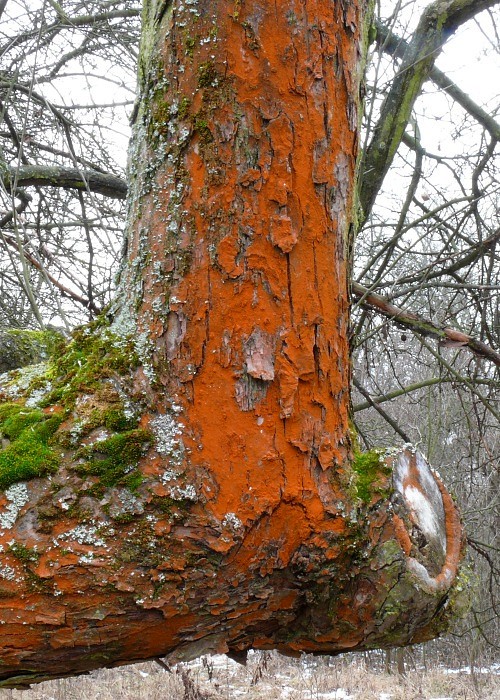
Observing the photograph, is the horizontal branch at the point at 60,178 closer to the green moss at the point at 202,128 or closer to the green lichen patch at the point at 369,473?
the green moss at the point at 202,128

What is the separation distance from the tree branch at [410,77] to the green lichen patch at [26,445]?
1570mm

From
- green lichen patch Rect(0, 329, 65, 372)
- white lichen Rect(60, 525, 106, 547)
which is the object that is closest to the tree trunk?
white lichen Rect(60, 525, 106, 547)

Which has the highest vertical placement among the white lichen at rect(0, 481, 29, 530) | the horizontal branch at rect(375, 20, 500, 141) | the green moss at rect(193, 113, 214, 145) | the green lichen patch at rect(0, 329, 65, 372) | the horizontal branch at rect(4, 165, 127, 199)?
the horizontal branch at rect(375, 20, 500, 141)

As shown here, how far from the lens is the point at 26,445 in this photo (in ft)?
3.06

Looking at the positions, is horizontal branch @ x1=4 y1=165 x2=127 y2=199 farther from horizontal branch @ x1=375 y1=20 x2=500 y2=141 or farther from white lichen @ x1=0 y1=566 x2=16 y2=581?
white lichen @ x1=0 y1=566 x2=16 y2=581

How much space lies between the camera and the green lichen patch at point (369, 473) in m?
1.02

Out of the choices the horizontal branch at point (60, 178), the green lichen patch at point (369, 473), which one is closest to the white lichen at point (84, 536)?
the green lichen patch at point (369, 473)

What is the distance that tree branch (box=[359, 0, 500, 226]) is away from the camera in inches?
89.2

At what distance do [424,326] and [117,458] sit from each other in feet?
5.24

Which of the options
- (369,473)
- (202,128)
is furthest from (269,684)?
(202,128)

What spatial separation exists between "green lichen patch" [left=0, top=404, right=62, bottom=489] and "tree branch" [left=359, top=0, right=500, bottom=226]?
1.57m

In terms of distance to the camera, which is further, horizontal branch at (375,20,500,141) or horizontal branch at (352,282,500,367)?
horizontal branch at (375,20,500,141)

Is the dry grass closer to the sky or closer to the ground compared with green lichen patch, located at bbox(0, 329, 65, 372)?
closer to the ground

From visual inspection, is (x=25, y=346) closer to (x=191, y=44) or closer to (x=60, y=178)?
(x=191, y=44)
